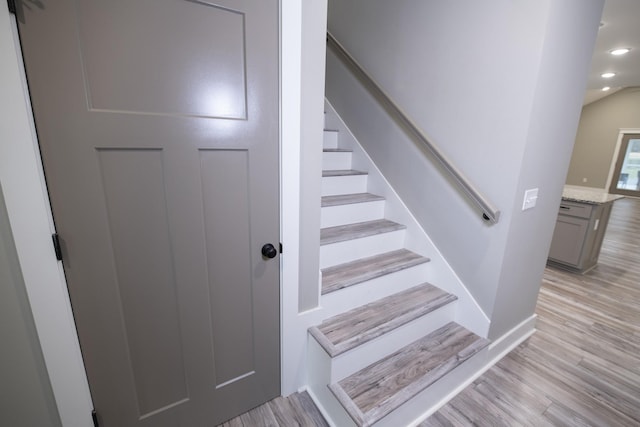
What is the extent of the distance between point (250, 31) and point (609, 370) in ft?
9.64

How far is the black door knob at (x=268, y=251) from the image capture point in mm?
1393

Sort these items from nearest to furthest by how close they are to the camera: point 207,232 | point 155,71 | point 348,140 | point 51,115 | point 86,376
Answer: point 51,115 < point 155,71 < point 86,376 < point 207,232 < point 348,140

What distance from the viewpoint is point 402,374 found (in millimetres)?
1568

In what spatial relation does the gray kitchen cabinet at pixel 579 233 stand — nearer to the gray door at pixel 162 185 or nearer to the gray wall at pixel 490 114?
the gray wall at pixel 490 114

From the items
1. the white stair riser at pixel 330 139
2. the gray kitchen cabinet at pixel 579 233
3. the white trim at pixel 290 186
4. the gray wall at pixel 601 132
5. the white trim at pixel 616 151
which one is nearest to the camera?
the white trim at pixel 290 186

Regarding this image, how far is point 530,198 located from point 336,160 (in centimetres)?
152

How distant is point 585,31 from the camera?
1.66 metres

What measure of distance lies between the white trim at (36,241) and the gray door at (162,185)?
0.03m

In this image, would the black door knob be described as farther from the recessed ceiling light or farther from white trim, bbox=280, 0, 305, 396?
the recessed ceiling light

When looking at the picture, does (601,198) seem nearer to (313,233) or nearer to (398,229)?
(398,229)

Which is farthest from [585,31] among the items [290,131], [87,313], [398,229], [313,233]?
[87,313]

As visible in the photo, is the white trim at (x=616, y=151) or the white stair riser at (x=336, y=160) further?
the white trim at (x=616, y=151)

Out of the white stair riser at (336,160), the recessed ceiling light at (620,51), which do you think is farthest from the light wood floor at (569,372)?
the recessed ceiling light at (620,51)

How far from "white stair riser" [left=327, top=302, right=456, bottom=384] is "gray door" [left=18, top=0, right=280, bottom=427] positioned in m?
0.46
